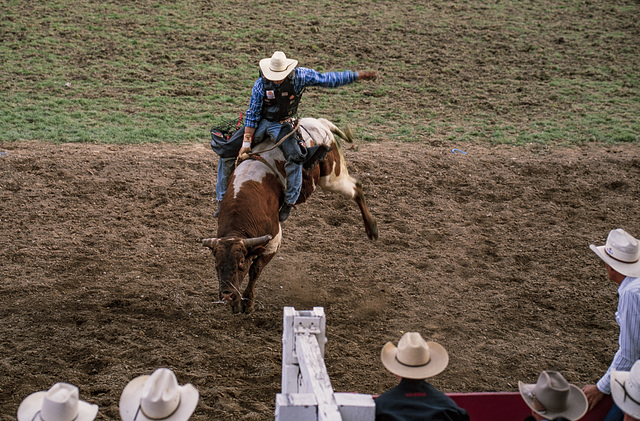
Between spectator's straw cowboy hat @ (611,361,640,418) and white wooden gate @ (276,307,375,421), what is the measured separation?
132 cm

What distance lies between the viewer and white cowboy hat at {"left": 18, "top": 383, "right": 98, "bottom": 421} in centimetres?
294

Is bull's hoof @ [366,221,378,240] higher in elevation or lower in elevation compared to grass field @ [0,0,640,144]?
lower

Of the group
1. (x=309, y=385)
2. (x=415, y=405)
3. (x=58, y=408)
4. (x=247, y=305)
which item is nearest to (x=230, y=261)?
(x=247, y=305)

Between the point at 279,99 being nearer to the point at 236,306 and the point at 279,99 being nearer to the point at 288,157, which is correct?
the point at 288,157

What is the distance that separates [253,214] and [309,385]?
11.4 ft

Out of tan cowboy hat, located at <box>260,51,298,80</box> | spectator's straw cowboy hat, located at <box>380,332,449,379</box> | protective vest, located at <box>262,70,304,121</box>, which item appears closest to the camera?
spectator's straw cowboy hat, located at <box>380,332,449,379</box>

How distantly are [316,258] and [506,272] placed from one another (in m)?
2.45

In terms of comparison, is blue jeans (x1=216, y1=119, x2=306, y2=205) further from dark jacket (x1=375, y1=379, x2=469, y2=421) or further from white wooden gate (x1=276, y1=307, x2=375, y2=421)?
dark jacket (x1=375, y1=379, x2=469, y2=421)

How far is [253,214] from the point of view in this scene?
6.58 meters

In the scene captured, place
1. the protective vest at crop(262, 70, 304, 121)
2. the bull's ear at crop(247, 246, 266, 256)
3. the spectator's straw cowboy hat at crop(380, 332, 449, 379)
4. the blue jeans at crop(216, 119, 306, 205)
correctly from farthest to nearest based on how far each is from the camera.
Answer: the blue jeans at crop(216, 119, 306, 205), the protective vest at crop(262, 70, 304, 121), the bull's ear at crop(247, 246, 266, 256), the spectator's straw cowboy hat at crop(380, 332, 449, 379)

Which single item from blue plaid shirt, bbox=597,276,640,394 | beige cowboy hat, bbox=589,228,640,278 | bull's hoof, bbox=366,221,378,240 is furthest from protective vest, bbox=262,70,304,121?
blue plaid shirt, bbox=597,276,640,394

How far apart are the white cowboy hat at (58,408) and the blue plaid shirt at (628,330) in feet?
10.3

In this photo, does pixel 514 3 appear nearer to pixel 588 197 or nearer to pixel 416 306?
pixel 588 197

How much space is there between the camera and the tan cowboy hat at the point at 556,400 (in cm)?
320
